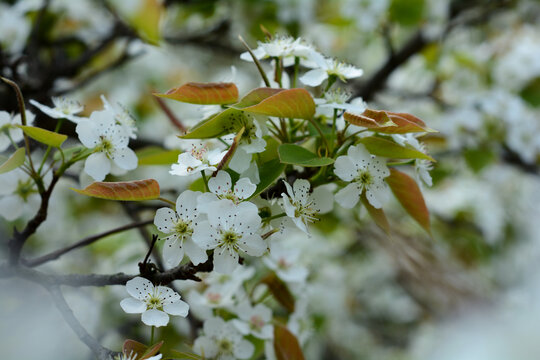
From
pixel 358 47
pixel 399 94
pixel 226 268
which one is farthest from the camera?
pixel 358 47

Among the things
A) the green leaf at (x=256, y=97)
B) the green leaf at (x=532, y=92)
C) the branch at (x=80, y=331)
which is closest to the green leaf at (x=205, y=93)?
the green leaf at (x=256, y=97)

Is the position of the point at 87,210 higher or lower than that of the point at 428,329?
higher

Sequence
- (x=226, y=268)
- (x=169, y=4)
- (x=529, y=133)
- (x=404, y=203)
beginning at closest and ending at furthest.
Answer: (x=226, y=268) → (x=404, y=203) → (x=169, y=4) → (x=529, y=133)

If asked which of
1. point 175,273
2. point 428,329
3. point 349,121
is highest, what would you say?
point 349,121

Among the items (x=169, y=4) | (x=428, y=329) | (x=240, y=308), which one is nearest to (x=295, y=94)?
(x=240, y=308)

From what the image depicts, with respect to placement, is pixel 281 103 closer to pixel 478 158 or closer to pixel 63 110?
pixel 63 110

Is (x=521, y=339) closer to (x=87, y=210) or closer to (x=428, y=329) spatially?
(x=428, y=329)

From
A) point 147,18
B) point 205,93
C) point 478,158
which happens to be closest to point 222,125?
point 205,93

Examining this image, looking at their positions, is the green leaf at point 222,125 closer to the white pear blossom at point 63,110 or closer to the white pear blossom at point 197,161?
the white pear blossom at point 197,161
